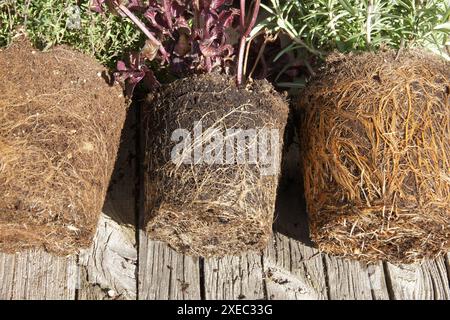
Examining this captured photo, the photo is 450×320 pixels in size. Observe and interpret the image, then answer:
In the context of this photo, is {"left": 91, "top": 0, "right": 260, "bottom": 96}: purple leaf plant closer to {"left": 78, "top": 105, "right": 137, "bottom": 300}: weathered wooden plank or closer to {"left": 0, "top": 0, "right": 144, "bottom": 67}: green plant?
{"left": 0, "top": 0, "right": 144, "bottom": 67}: green plant

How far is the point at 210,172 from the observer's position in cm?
217

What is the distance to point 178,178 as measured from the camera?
2.20 metres

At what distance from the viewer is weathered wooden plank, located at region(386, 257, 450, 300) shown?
238 centimetres

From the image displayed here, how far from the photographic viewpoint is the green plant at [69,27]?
2488 millimetres

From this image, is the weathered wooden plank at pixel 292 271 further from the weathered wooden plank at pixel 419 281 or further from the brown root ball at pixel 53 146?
the brown root ball at pixel 53 146

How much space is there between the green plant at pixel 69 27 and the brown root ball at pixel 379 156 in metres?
0.79

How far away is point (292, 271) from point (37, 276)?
91 centimetres

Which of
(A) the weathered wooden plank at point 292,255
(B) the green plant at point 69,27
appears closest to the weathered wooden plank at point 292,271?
(A) the weathered wooden plank at point 292,255

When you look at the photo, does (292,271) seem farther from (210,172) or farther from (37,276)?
(37,276)

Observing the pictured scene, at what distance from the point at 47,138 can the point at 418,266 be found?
4.60 feet

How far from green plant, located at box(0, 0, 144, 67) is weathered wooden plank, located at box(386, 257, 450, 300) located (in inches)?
52.6

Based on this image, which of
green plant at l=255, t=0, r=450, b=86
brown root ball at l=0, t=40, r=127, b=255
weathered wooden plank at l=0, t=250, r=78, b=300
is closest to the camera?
brown root ball at l=0, t=40, r=127, b=255

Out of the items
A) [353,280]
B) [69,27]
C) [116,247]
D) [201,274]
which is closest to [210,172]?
[201,274]

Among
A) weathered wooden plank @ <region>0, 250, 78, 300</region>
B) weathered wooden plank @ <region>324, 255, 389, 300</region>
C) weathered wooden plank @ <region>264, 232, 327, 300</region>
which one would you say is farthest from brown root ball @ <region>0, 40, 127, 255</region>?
weathered wooden plank @ <region>324, 255, 389, 300</region>
